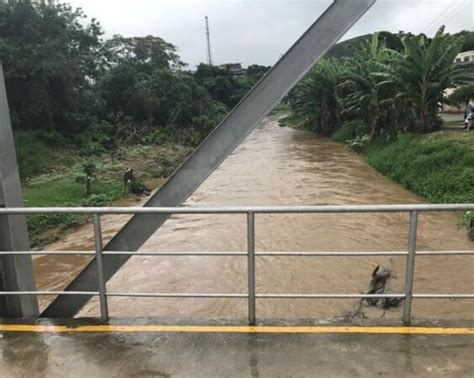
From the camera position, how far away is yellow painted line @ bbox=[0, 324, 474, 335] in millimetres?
3361

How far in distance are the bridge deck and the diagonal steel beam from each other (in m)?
0.47

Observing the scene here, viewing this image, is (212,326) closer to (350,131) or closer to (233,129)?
(233,129)

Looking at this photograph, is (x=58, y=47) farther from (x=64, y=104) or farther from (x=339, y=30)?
(x=339, y=30)

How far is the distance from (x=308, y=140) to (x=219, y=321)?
2891 centimetres

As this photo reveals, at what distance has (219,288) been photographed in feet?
26.3

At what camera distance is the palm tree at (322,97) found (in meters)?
27.4

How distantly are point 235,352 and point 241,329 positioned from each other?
0.30 meters

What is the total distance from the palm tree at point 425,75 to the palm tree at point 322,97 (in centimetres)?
776

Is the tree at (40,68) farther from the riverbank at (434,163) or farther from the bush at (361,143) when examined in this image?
the riverbank at (434,163)

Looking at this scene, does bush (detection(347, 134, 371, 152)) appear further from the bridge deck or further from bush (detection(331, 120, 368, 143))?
the bridge deck

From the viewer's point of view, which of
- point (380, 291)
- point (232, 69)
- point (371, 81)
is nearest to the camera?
point (380, 291)

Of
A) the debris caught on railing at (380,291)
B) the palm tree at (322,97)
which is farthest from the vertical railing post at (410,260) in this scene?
the palm tree at (322,97)

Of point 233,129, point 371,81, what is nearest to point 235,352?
point 233,129

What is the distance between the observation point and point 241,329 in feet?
11.4
